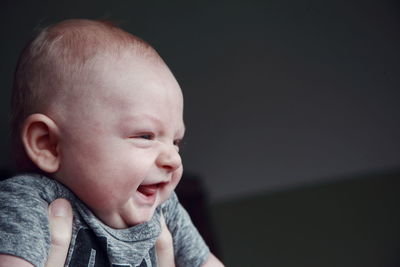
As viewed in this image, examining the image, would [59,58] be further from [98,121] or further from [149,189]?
[149,189]

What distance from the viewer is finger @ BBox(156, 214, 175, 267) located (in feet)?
3.60

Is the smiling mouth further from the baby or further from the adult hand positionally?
the adult hand

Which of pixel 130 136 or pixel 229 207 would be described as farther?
pixel 229 207

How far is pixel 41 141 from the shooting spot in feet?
3.03

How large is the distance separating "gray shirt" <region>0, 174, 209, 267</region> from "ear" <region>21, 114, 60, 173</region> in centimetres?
3

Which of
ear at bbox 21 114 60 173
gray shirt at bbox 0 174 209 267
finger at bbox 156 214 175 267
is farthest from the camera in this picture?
finger at bbox 156 214 175 267

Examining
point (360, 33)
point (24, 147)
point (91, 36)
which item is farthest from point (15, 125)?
point (360, 33)

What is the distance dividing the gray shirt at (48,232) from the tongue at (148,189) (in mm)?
68

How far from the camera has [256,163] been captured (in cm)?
276

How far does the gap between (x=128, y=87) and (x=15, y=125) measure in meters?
0.23

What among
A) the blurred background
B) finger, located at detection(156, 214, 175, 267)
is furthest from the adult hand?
the blurred background

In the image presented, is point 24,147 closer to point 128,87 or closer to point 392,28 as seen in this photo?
point 128,87

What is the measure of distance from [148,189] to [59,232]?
18cm

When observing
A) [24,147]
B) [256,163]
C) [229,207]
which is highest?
[24,147]
